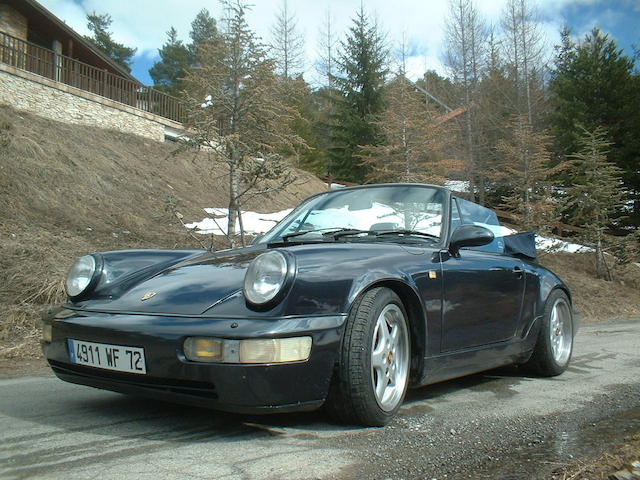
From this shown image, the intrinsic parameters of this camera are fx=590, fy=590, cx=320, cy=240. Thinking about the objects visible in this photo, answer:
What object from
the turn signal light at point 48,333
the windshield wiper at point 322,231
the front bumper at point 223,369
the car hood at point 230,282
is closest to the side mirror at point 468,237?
the car hood at point 230,282

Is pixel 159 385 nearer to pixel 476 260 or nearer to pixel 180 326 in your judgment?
pixel 180 326

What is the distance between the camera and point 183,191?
17922 millimetres

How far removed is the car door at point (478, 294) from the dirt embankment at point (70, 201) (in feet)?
13.4

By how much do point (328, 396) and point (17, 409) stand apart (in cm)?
175

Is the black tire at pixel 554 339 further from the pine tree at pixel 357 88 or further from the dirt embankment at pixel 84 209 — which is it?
the pine tree at pixel 357 88

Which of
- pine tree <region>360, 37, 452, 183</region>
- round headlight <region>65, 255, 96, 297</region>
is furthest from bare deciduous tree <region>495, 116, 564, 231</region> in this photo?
round headlight <region>65, 255, 96, 297</region>

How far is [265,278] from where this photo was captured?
2.71 m

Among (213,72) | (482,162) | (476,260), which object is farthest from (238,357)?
(482,162)

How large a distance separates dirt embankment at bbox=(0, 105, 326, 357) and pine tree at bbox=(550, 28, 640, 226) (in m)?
14.8

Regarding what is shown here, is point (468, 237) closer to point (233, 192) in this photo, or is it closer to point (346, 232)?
point (346, 232)

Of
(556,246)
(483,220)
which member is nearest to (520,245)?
(483,220)

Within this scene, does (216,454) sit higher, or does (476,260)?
(476,260)

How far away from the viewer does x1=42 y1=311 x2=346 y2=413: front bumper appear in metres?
2.50

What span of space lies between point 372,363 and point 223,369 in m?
0.77
